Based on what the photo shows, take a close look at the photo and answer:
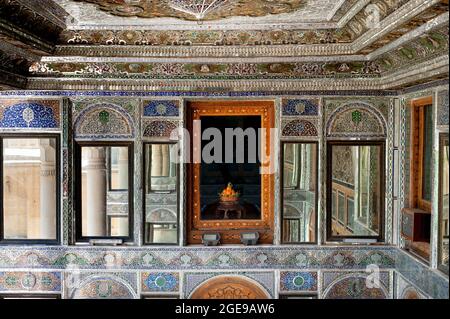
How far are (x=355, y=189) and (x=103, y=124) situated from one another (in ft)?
9.84

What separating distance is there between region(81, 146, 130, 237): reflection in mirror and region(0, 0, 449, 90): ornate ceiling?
2.70 feet

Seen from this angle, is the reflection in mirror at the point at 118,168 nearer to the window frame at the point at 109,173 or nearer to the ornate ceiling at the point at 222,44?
the window frame at the point at 109,173

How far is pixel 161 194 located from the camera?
231 inches

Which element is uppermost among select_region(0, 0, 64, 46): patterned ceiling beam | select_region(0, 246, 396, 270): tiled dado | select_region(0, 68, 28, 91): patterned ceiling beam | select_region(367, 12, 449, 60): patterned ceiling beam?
select_region(0, 0, 64, 46): patterned ceiling beam

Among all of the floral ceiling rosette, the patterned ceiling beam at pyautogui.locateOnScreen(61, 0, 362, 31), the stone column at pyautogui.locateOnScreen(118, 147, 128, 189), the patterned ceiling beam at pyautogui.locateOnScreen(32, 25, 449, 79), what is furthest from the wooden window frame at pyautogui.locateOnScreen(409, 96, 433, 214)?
the stone column at pyautogui.locateOnScreen(118, 147, 128, 189)

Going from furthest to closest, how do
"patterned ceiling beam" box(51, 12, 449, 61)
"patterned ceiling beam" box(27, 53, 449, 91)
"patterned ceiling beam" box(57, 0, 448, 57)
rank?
1. "patterned ceiling beam" box(27, 53, 449, 91)
2. "patterned ceiling beam" box(51, 12, 449, 61)
3. "patterned ceiling beam" box(57, 0, 448, 57)

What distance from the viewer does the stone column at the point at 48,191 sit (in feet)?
19.0

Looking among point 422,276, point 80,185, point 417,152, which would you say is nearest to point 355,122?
A: point 417,152

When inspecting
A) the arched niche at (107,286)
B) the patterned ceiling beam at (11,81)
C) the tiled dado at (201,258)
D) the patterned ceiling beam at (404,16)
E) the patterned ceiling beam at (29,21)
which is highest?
the patterned ceiling beam at (29,21)

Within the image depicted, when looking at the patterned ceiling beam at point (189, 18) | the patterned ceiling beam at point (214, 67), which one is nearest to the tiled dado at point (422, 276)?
the patterned ceiling beam at point (214, 67)

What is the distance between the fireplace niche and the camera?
5.86 m

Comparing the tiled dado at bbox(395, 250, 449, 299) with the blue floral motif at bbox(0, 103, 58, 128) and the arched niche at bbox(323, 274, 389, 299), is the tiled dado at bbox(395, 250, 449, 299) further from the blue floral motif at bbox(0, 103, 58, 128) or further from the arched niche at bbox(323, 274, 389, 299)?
the blue floral motif at bbox(0, 103, 58, 128)

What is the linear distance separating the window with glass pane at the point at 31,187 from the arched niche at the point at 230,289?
183 centimetres
